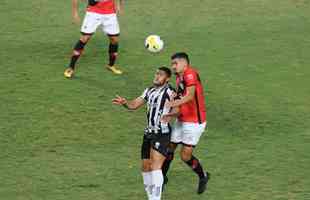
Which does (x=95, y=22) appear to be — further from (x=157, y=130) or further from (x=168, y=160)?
(x=157, y=130)

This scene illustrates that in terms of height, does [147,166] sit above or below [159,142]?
below

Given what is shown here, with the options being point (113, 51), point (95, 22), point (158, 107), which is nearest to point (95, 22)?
point (95, 22)

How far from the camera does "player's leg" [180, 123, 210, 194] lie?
14.6m

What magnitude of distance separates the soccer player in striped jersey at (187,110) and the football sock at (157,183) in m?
0.55

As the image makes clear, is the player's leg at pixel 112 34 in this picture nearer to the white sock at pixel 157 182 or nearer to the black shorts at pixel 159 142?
the black shorts at pixel 159 142

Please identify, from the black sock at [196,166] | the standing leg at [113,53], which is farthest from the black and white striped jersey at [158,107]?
the standing leg at [113,53]

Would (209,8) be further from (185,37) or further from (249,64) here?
(249,64)

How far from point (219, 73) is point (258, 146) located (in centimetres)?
449

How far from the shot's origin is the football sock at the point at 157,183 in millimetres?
14094

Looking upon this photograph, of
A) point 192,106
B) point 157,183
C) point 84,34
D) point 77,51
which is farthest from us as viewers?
point 77,51

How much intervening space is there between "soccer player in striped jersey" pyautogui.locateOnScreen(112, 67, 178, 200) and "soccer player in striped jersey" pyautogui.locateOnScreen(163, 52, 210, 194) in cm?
18

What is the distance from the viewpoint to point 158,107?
14.2 metres

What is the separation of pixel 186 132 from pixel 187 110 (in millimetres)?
378

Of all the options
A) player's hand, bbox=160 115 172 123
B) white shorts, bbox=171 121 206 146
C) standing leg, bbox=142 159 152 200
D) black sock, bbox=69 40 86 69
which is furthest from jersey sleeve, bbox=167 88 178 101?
black sock, bbox=69 40 86 69
